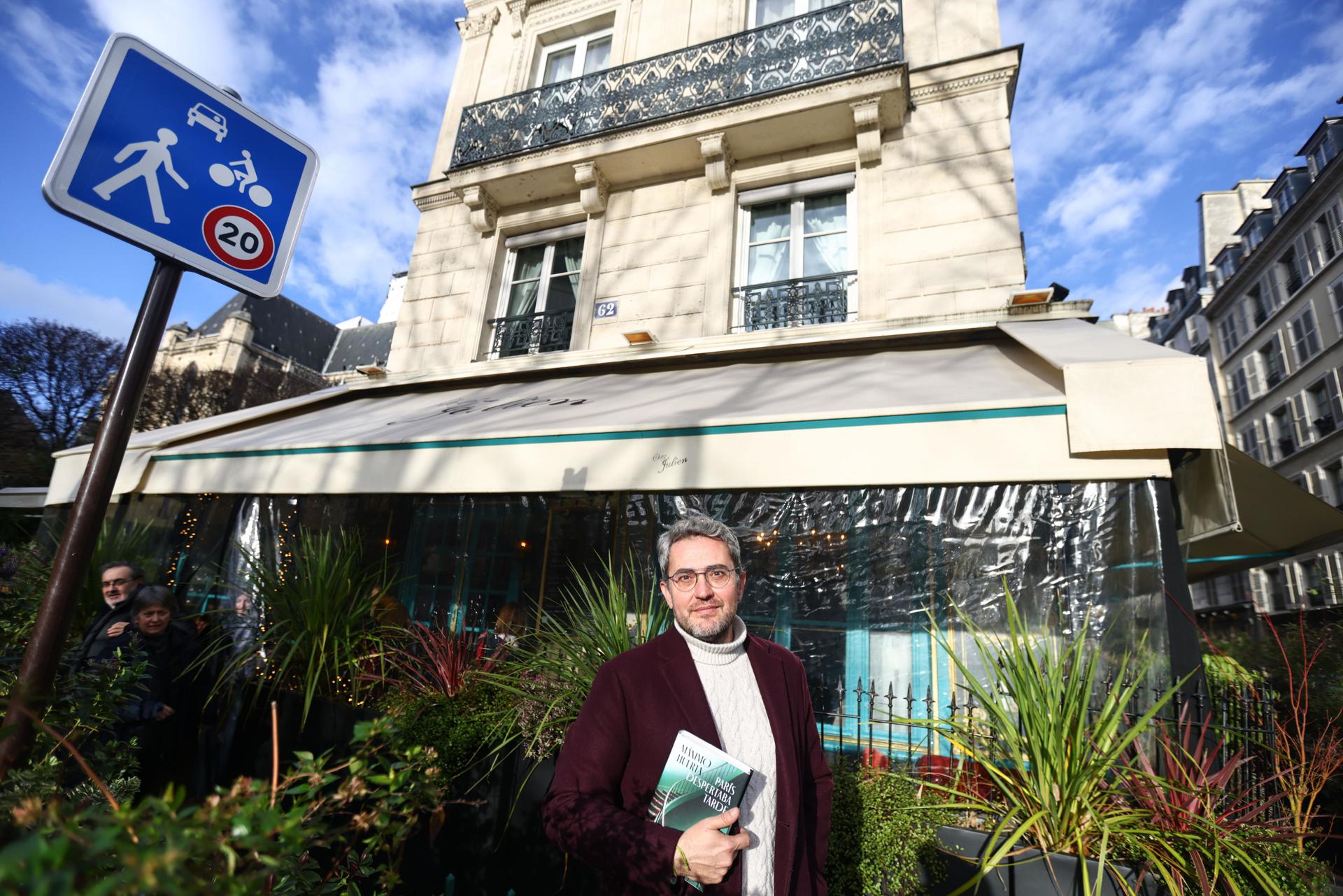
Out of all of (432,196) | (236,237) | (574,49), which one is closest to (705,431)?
(236,237)

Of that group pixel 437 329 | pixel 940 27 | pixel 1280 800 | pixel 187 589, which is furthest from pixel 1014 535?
pixel 437 329

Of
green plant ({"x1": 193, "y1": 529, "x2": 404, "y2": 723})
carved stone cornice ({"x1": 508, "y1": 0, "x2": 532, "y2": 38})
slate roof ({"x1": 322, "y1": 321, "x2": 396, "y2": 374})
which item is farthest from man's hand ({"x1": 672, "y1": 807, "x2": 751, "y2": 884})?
slate roof ({"x1": 322, "y1": 321, "x2": 396, "y2": 374})

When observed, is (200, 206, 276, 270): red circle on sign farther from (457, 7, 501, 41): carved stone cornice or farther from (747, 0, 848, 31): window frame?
(457, 7, 501, 41): carved stone cornice

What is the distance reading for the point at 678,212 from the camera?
7.78 meters

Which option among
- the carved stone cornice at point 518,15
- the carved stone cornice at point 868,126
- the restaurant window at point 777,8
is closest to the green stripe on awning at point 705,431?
the carved stone cornice at point 868,126

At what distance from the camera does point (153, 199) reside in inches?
62.5

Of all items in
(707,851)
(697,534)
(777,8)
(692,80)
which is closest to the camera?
(707,851)

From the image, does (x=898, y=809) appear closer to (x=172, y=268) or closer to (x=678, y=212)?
(x=172, y=268)

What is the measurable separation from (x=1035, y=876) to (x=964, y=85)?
24.7ft

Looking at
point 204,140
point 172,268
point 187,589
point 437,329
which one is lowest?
point 187,589

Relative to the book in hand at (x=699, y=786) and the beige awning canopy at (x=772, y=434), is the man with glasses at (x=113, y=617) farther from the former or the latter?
the book in hand at (x=699, y=786)

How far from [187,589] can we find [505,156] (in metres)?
6.36

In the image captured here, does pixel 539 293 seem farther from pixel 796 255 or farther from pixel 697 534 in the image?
pixel 697 534

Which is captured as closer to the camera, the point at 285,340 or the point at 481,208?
the point at 481,208
